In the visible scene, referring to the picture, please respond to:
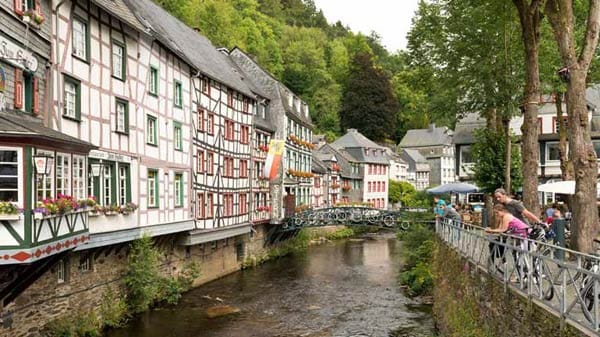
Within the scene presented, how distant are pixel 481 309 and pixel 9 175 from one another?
9.68 m

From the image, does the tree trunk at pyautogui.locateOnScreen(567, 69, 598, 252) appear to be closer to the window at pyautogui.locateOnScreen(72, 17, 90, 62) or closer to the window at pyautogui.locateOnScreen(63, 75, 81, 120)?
the window at pyautogui.locateOnScreen(63, 75, 81, 120)

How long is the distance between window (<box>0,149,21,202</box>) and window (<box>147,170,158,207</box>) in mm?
9063

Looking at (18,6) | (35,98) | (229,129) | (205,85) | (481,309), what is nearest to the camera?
(481,309)

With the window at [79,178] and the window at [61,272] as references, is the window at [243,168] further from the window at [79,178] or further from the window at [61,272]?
the window at [79,178]

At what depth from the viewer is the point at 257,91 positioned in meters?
34.7

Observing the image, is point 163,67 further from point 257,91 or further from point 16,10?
point 257,91

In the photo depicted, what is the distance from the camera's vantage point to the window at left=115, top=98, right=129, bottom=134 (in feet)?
61.3

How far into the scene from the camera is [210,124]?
27344 millimetres

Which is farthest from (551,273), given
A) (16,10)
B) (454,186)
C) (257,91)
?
(257,91)

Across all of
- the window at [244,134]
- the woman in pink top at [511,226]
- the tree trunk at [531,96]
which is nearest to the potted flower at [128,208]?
the woman in pink top at [511,226]

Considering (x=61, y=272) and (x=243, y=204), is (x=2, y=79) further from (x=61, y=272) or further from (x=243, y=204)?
(x=243, y=204)

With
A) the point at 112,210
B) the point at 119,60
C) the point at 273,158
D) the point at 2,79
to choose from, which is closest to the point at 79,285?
the point at 112,210

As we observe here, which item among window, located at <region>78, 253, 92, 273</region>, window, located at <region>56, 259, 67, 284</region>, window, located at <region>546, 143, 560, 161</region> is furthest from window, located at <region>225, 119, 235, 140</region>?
window, located at <region>546, 143, 560, 161</region>

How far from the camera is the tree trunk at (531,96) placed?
14875 millimetres
